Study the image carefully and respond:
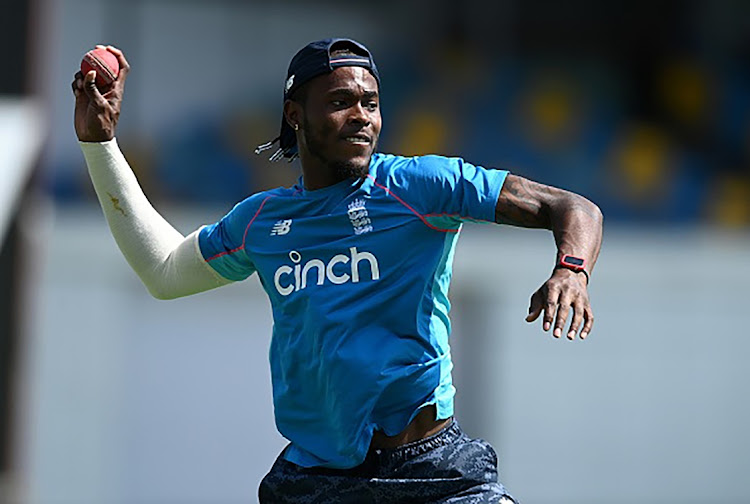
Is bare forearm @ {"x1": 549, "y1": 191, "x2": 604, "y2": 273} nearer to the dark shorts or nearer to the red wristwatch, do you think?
the red wristwatch

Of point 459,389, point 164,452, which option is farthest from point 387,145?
point 164,452

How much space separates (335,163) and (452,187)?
386mm

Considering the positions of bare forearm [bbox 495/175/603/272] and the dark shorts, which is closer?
bare forearm [bbox 495/175/603/272]

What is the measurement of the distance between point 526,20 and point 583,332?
45.9 feet

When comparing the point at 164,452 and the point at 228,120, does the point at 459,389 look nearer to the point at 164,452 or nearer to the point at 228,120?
the point at 164,452

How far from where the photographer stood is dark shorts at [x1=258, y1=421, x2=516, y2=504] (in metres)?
3.85

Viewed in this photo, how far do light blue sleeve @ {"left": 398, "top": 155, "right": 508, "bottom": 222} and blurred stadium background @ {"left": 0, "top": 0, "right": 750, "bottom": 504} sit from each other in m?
6.38

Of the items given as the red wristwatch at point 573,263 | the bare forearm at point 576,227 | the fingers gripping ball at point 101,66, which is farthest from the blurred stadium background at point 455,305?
the red wristwatch at point 573,263

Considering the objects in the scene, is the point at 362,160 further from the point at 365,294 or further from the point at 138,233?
the point at 138,233

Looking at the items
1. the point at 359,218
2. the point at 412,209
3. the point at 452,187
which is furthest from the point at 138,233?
the point at 452,187

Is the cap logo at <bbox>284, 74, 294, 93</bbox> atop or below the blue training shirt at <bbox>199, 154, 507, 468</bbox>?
atop

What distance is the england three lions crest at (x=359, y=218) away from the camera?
3.95m

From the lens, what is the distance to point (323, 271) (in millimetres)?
3947

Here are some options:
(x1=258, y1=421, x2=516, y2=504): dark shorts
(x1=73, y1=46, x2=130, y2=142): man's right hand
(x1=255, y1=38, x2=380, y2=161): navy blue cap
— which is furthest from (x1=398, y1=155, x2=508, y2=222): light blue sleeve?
(x1=73, y1=46, x2=130, y2=142): man's right hand
